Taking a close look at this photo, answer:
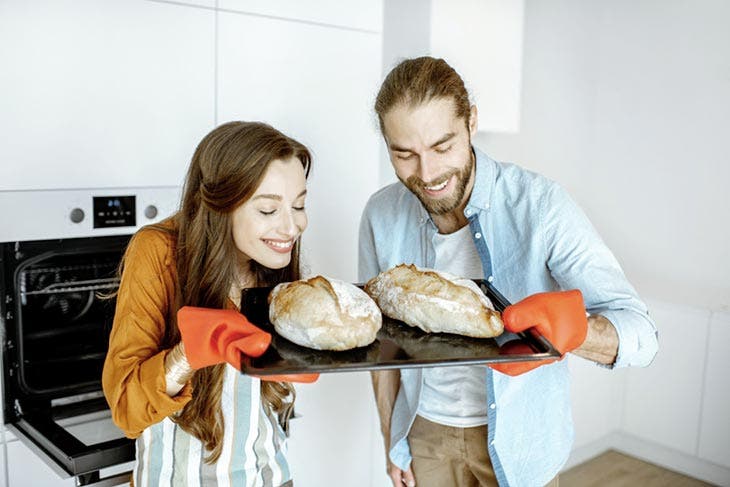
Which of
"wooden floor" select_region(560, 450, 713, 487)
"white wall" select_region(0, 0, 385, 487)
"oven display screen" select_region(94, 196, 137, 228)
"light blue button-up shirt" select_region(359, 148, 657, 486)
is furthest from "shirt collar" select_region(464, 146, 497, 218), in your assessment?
"wooden floor" select_region(560, 450, 713, 487)

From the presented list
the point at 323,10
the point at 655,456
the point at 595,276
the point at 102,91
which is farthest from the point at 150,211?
the point at 655,456

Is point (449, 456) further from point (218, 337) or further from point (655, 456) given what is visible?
point (655, 456)

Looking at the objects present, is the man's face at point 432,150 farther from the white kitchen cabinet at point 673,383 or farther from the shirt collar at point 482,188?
the white kitchen cabinet at point 673,383

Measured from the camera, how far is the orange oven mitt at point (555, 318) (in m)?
1.15

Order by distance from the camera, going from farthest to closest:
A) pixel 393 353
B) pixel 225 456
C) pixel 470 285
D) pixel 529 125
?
pixel 529 125
pixel 225 456
pixel 470 285
pixel 393 353

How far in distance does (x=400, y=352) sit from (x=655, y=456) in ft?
9.07

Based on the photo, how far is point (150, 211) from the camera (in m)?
1.95

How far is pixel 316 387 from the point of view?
2.36 m

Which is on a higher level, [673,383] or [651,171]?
[651,171]

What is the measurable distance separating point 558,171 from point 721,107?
0.81 m

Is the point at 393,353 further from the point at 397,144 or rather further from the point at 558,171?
the point at 558,171

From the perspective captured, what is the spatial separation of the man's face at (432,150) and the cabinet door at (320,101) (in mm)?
655

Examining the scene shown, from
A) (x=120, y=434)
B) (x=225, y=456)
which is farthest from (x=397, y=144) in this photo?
(x=120, y=434)

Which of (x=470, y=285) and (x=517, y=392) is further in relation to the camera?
(x=517, y=392)
